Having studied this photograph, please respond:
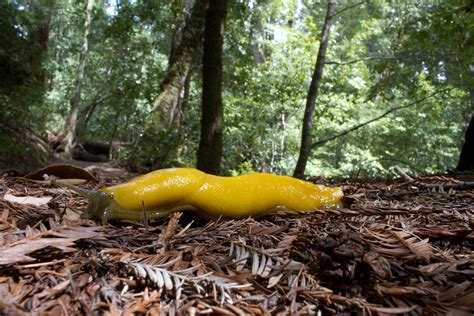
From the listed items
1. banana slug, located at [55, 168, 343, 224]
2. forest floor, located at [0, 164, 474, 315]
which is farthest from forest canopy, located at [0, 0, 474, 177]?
forest floor, located at [0, 164, 474, 315]

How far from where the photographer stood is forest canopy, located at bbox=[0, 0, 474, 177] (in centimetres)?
547

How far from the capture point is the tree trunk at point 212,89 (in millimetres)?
4988

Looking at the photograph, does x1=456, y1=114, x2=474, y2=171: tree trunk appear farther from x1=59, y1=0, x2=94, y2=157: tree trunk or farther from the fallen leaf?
x1=59, y1=0, x2=94, y2=157: tree trunk

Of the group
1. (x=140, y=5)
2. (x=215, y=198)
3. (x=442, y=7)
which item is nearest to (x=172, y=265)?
(x=215, y=198)

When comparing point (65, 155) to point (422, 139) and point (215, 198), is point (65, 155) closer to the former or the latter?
point (215, 198)

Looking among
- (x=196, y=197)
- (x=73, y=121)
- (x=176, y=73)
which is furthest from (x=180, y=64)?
(x=196, y=197)

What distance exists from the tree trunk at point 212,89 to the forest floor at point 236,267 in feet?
11.6

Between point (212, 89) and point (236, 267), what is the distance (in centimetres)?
415

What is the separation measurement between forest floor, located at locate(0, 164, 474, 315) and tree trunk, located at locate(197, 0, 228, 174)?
3532 millimetres

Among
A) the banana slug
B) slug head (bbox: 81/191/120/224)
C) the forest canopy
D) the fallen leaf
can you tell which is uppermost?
the forest canopy

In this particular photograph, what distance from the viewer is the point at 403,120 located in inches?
562

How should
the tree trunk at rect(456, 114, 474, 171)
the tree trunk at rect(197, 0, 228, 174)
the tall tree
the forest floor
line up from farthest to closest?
the tall tree < the tree trunk at rect(197, 0, 228, 174) < the tree trunk at rect(456, 114, 474, 171) < the forest floor

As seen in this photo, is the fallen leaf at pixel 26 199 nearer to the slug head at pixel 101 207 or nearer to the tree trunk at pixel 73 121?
the slug head at pixel 101 207

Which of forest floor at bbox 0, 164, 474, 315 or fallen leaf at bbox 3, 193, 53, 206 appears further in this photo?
fallen leaf at bbox 3, 193, 53, 206
